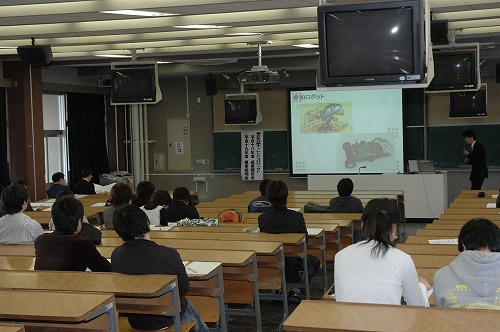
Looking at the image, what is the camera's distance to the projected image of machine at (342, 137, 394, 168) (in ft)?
45.1

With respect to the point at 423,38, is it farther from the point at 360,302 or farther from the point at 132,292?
the point at 132,292

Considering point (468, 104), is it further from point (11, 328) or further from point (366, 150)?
point (11, 328)

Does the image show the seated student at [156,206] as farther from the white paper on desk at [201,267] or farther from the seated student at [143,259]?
the seated student at [143,259]

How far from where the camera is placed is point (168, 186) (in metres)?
15.6

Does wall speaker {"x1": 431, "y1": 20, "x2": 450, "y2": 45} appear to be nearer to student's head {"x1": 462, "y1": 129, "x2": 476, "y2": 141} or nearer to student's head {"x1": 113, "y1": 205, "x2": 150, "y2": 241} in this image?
student's head {"x1": 462, "y1": 129, "x2": 476, "y2": 141}

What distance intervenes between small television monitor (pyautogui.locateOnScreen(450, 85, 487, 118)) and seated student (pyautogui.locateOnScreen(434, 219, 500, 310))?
374 inches

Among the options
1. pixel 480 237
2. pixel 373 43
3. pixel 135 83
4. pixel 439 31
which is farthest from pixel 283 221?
pixel 135 83

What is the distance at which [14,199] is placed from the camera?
6.03 m

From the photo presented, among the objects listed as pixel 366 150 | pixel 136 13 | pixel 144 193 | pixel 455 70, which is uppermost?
pixel 136 13

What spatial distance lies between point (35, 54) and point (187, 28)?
75.8 inches

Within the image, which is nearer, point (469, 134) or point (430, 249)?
point (430, 249)

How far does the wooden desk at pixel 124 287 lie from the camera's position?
13.1 feet

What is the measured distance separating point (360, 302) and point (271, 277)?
2490 millimetres

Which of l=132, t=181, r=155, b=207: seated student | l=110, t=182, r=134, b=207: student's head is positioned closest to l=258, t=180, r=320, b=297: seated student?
l=110, t=182, r=134, b=207: student's head
